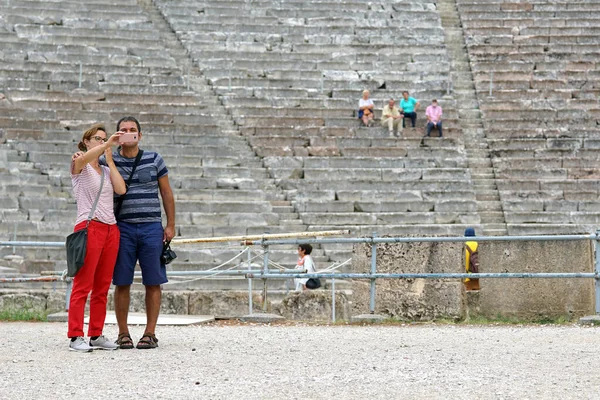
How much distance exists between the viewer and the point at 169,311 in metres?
13.6

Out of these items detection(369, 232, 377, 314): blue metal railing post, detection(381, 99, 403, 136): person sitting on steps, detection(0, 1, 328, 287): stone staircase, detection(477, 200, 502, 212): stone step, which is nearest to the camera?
detection(369, 232, 377, 314): blue metal railing post

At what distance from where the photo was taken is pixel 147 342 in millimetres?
8305

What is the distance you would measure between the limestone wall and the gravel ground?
1520mm

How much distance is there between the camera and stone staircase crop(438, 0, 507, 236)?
1889 cm

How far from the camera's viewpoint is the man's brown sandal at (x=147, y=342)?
8297 mm

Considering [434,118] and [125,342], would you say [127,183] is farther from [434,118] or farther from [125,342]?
[434,118]

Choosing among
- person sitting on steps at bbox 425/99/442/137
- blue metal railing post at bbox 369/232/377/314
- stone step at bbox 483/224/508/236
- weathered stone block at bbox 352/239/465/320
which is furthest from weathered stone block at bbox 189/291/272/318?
person sitting on steps at bbox 425/99/442/137

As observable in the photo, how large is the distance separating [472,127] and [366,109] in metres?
2.07

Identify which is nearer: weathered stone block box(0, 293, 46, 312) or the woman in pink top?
the woman in pink top

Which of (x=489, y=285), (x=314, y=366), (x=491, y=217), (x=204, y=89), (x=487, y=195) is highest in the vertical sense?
(x=204, y=89)

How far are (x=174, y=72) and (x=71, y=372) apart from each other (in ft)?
51.4

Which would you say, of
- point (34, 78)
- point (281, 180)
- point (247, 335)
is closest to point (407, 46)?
point (281, 180)

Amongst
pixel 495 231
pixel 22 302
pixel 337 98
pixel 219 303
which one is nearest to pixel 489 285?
pixel 219 303

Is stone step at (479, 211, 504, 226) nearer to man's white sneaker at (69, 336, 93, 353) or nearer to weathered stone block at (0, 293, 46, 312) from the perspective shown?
weathered stone block at (0, 293, 46, 312)
